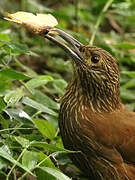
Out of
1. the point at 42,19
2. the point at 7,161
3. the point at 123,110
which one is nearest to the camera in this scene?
the point at 7,161

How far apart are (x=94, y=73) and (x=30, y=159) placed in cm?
106

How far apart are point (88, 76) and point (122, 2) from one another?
191 cm

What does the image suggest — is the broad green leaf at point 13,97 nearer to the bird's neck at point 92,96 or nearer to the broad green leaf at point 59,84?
the bird's neck at point 92,96

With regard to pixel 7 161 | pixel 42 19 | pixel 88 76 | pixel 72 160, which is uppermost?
pixel 42 19

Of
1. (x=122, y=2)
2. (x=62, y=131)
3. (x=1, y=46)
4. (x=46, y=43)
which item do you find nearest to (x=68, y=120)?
(x=62, y=131)

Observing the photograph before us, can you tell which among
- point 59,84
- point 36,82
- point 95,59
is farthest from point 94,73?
point 59,84

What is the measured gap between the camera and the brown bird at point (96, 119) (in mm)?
4070

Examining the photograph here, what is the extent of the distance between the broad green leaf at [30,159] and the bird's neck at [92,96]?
897 mm

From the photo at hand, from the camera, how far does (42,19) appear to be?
4.09 metres

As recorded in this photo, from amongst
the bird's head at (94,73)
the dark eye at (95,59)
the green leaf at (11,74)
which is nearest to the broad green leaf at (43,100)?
the bird's head at (94,73)

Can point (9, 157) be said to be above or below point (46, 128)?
above

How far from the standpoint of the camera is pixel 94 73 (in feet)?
13.8

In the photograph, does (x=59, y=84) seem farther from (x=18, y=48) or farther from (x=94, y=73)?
(x=18, y=48)

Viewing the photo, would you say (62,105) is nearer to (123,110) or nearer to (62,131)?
(62,131)
